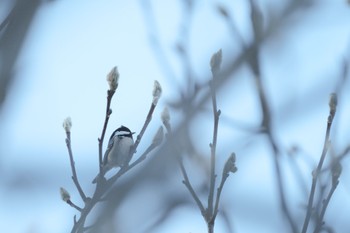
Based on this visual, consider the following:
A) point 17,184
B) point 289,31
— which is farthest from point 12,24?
point 289,31

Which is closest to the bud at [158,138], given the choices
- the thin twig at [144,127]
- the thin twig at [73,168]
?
the thin twig at [144,127]

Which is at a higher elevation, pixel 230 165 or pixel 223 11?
pixel 223 11

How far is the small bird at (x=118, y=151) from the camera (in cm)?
258

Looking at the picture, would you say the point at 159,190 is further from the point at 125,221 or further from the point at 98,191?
the point at 98,191

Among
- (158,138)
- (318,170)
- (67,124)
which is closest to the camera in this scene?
(318,170)

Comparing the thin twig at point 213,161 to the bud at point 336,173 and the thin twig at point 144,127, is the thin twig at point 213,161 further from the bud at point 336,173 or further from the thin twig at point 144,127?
the bud at point 336,173

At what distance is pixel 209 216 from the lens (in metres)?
2.26

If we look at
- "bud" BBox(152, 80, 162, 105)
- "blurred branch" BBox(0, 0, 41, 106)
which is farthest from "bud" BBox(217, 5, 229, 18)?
"blurred branch" BBox(0, 0, 41, 106)

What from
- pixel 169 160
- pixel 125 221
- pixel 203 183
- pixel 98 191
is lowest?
pixel 125 221

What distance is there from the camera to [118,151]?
3.05 metres

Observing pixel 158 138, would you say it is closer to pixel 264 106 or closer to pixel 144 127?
pixel 144 127

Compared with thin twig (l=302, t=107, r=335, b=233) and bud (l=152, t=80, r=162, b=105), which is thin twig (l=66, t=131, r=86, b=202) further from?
thin twig (l=302, t=107, r=335, b=233)

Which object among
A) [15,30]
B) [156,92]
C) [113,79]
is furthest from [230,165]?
[15,30]

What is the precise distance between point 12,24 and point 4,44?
0.13 ft
